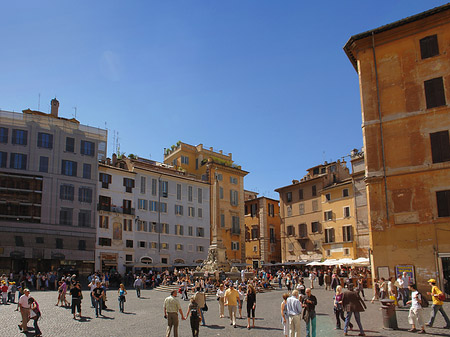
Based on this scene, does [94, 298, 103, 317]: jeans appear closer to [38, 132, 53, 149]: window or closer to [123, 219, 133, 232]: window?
[123, 219, 133, 232]: window

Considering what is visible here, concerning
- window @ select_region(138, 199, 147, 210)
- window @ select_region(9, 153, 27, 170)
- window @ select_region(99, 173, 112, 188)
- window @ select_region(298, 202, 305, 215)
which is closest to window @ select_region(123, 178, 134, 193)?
window @ select_region(138, 199, 147, 210)

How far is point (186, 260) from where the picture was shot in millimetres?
50688

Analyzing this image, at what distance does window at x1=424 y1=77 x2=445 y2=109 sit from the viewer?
2338 cm

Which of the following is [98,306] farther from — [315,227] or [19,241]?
[315,227]

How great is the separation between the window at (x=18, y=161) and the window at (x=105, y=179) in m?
7.56

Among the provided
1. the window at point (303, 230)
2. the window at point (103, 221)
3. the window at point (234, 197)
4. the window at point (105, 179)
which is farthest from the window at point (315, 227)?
the window at point (105, 179)

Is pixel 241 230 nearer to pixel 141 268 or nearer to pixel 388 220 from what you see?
pixel 141 268

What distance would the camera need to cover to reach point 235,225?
56594 mm

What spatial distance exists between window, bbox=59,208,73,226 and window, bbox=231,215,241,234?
21052 mm

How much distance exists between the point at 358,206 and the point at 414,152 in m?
23.2

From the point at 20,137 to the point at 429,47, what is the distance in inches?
1422

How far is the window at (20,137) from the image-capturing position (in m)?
41.6

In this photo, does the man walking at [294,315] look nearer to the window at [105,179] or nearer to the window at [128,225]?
the window at [128,225]

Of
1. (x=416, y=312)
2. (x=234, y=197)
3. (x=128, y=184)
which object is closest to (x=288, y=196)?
(x=234, y=197)
